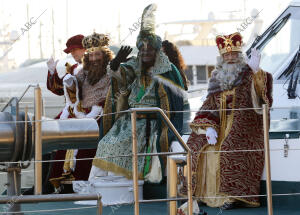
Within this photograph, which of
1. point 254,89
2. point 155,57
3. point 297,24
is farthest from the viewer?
point 297,24

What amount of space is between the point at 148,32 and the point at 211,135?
1.26m

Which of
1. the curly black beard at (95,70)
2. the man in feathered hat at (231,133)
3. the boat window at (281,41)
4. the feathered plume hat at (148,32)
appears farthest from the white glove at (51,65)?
the boat window at (281,41)

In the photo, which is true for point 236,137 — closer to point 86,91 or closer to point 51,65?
point 86,91

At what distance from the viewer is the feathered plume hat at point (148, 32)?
8453 mm

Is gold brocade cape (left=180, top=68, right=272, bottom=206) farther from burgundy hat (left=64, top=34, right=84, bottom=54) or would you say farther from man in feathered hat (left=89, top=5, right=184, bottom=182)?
burgundy hat (left=64, top=34, right=84, bottom=54)

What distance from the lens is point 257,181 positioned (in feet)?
25.2

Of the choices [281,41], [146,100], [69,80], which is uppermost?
[281,41]

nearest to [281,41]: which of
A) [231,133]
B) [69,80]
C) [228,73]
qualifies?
[228,73]

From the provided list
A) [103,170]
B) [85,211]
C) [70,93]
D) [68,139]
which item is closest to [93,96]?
[70,93]

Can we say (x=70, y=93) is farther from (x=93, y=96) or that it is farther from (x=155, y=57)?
(x=155, y=57)

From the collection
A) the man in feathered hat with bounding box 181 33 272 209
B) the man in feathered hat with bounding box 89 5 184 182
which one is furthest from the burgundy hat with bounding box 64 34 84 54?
the man in feathered hat with bounding box 181 33 272 209

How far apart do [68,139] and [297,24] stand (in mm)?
3910

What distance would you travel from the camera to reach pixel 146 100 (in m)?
8.52

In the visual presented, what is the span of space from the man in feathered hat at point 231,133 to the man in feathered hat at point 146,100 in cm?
56
